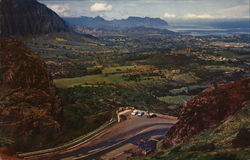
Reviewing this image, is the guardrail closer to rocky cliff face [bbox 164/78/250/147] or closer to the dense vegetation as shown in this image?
the dense vegetation

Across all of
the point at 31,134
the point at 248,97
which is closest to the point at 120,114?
the point at 31,134

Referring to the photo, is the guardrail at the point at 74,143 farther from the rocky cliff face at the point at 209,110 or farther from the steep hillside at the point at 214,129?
the rocky cliff face at the point at 209,110

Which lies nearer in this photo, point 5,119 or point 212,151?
point 212,151

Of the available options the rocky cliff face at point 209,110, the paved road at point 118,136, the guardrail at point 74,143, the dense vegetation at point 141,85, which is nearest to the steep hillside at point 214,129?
the rocky cliff face at point 209,110

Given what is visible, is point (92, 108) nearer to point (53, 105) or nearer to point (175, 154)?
point (53, 105)

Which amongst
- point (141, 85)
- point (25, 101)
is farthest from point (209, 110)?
point (141, 85)

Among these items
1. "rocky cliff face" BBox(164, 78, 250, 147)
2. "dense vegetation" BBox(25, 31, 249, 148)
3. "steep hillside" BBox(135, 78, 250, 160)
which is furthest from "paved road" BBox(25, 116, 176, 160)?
"rocky cliff face" BBox(164, 78, 250, 147)
